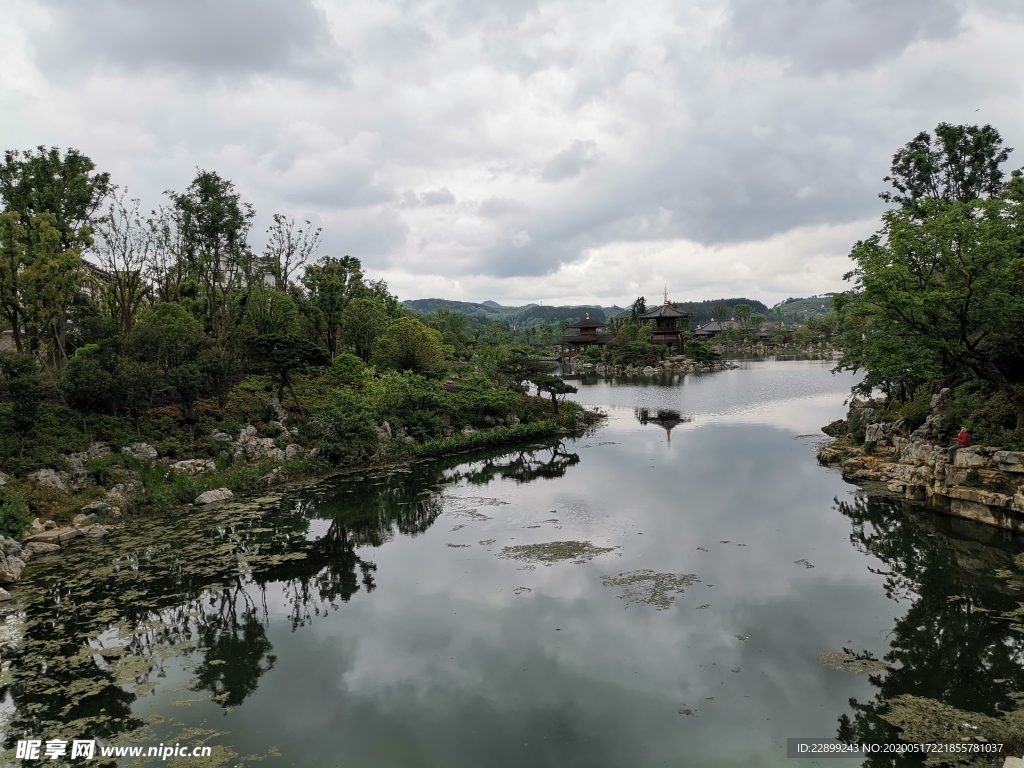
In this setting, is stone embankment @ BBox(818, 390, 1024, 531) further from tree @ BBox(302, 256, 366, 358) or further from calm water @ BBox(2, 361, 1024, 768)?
tree @ BBox(302, 256, 366, 358)

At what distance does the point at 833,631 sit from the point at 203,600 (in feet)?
38.7

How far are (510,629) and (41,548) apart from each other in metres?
11.9

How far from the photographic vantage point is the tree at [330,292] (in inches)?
1391

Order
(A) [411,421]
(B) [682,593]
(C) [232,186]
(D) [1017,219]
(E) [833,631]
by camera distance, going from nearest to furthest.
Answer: (E) [833,631]
(B) [682,593]
(D) [1017,219]
(A) [411,421]
(C) [232,186]

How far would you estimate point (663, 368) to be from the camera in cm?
6850

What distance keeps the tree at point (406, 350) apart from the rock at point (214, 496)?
1733 centimetres

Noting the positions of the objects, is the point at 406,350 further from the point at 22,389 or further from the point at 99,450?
the point at 22,389

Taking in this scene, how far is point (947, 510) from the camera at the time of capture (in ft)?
49.5

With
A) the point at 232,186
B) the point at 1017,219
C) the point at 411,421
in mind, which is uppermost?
the point at 232,186

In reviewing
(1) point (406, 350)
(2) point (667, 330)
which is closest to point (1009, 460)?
(1) point (406, 350)

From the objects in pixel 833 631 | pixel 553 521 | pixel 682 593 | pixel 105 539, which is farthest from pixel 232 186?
pixel 833 631

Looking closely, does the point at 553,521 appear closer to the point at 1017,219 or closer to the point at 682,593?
the point at 682,593

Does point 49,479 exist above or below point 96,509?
above

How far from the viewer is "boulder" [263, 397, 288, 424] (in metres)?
23.6
